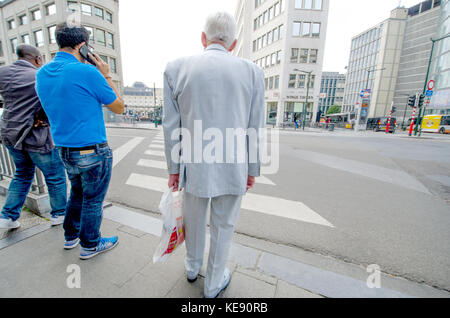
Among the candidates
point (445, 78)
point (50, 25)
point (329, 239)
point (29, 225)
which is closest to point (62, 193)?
point (29, 225)

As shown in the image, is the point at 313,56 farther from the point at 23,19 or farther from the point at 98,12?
the point at 23,19

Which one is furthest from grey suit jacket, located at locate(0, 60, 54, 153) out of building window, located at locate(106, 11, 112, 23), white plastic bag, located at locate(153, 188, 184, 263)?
building window, located at locate(106, 11, 112, 23)

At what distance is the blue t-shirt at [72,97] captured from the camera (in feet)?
5.21

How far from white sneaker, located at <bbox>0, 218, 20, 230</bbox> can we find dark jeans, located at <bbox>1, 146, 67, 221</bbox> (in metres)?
0.04

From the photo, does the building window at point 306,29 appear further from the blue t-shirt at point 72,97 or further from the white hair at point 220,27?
the blue t-shirt at point 72,97

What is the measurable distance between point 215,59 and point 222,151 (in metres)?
0.60

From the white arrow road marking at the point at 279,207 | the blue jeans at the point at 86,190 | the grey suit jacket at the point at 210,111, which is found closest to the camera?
the grey suit jacket at the point at 210,111

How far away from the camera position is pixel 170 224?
1592 millimetres

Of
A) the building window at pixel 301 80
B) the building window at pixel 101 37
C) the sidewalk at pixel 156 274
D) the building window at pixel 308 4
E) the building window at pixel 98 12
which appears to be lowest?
the sidewalk at pixel 156 274

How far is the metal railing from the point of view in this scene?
281 centimetres

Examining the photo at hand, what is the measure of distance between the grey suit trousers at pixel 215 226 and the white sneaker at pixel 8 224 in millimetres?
2247

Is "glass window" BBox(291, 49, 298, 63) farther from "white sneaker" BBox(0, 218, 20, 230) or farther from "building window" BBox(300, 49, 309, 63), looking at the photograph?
"white sneaker" BBox(0, 218, 20, 230)

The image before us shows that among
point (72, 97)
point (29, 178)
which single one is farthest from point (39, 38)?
point (72, 97)

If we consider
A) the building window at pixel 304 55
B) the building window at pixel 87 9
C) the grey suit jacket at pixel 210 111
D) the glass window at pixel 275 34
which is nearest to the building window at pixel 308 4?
the glass window at pixel 275 34
